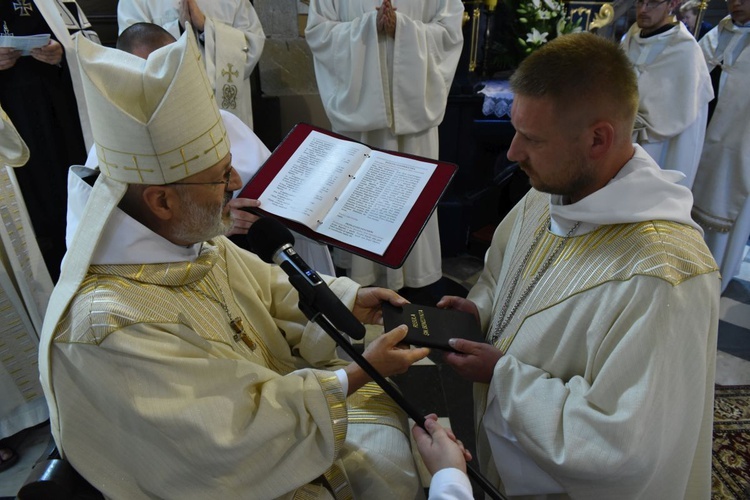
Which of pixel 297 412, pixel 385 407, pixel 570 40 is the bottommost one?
pixel 385 407

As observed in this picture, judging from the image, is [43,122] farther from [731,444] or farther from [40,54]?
[731,444]

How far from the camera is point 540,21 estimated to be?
4.34 metres

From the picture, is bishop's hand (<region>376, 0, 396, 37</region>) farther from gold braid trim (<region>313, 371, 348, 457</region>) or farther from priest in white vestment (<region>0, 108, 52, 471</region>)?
gold braid trim (<region>313, 371, 348, 457</region>)

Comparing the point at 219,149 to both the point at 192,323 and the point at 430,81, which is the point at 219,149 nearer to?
the point at 192,323

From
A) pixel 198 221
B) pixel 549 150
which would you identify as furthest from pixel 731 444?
pixel 198 221

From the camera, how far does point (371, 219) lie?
2.01 m

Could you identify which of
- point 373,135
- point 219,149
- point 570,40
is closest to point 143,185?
point 219,149

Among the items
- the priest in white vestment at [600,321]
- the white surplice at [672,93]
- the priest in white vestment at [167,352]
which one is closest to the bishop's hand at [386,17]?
the white surplice at [672,93]

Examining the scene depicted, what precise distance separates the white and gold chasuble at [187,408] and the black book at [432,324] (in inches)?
12.2

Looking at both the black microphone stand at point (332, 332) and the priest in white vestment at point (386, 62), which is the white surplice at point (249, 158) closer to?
the priest in white vestment at point (386, 62)

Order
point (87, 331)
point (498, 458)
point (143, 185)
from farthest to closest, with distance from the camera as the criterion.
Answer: point (498, 458) → point (143, 185) → point (87, 331)

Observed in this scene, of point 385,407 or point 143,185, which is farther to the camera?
point 385,407

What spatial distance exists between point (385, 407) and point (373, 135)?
246cm

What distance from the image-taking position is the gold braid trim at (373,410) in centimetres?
178
